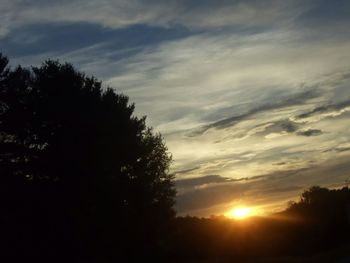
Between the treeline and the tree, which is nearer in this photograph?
the tree

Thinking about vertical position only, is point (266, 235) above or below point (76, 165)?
below

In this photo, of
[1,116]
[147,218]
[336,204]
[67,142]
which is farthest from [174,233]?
[336,204]

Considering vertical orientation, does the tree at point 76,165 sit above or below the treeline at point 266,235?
above

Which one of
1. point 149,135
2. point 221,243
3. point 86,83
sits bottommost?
point 221,243

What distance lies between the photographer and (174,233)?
5006 centimetres

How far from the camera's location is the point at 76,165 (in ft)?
135

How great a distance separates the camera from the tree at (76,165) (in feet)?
132

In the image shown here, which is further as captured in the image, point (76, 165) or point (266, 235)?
point (266, 235)

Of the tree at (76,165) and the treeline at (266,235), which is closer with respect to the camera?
the tree at (76,165)

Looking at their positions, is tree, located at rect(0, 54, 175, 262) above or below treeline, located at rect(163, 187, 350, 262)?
above

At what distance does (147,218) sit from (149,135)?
24.9 ft

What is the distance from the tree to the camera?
4009cm

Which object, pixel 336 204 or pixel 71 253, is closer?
pixel 71 253

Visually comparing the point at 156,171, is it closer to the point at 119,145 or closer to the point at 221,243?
the point at 119,145
